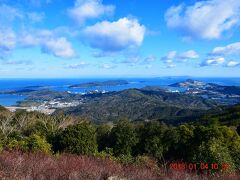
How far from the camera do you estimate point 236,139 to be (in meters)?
24.4

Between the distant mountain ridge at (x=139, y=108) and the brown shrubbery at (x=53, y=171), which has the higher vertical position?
the brown shrubbery at (x=53, y=171)

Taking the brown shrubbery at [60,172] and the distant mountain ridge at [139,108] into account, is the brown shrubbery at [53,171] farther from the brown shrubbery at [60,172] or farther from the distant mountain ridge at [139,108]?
the distant mountain ridge at [139,108]

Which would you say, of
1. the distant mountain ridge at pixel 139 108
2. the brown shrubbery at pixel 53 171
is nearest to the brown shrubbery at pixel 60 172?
the brown shrubbery at pixel 53 171

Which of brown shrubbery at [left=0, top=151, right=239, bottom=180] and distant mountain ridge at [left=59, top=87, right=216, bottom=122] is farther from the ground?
brown shrubbery at [left=0, top=151, right=239, bottom=180]

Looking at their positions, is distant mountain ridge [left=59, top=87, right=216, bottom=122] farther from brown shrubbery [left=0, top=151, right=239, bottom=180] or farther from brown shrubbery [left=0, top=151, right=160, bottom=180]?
brown shrubbery [left=0, top=151, right=160, bottom=180]

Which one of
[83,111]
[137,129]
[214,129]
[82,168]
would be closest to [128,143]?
[137,129]

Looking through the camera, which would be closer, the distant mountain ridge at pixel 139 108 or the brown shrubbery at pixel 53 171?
the brown shrubbery at pixel 53 171

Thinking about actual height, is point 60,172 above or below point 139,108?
above

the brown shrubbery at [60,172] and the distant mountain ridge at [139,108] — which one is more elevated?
the brown shrubbery at [60,172]

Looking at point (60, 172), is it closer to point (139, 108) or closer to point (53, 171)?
point (53, 171)

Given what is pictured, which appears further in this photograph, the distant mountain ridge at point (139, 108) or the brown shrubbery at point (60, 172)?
the distant mountain ridge at point (139, 108)

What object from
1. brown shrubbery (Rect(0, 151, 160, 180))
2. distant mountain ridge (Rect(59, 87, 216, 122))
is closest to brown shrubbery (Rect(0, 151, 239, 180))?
brown shrubbery (Rect(0, 151, 160, 180))

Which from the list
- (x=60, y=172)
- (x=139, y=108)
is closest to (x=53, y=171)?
(x=60, y=172)

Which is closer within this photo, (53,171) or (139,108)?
(53,171)
